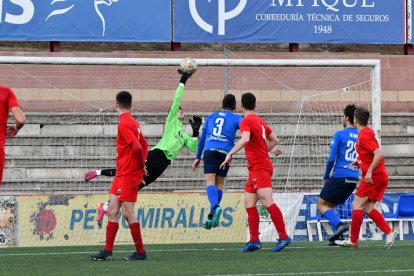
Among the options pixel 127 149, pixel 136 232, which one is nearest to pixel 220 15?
pixel 127 149

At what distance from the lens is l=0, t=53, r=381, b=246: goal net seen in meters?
16.7

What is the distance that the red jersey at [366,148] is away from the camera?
43.2 feet

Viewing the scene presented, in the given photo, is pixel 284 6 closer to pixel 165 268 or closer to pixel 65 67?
pixel 65 67

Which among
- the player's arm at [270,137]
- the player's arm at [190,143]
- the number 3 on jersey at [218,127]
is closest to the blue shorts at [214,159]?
the number 3 on jersey at [218,127]

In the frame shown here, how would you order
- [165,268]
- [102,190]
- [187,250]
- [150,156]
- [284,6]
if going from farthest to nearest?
1. [284,6]
2. [102,190]
3. [150,156]
4. [187,250]
5. [165,268]

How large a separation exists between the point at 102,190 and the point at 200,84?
3.47 m

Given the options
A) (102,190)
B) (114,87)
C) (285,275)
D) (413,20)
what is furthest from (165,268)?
(413,20)

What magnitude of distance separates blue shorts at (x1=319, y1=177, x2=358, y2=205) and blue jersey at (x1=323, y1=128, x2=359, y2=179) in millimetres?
73

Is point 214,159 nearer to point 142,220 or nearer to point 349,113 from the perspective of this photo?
point 349,113

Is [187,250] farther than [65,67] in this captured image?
No

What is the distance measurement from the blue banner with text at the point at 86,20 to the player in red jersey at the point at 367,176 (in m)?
8.05

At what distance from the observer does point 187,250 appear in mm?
13781

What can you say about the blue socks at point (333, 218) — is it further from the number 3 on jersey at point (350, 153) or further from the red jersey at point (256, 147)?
the red jersey at point (256, 147)

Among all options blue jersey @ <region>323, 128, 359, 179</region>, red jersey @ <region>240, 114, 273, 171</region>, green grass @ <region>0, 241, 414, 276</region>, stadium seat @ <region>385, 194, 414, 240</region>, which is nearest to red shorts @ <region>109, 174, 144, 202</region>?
green grass @ <region>0, 241, 414, 276</region>
